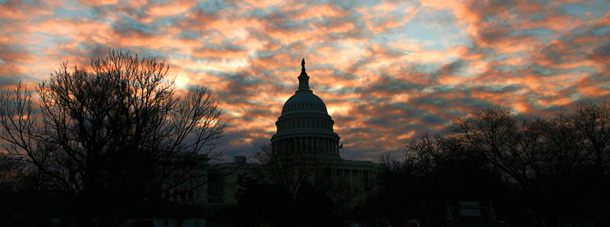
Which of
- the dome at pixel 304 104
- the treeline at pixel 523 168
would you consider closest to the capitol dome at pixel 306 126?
the dome at pixel 304 104

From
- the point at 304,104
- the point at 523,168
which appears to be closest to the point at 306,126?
the point at 304,104

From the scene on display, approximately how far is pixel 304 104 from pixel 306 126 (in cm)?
795

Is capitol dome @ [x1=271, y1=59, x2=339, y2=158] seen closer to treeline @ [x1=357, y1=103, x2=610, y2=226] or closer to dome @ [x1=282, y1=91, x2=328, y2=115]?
dome @ [x1=282, y1=91, x2=328, y2=115]

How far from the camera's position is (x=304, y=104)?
139625mm

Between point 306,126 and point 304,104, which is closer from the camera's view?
point 306,126

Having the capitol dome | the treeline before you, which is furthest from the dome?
the treeline

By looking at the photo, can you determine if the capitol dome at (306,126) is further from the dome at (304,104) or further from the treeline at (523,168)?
the treeline at (523,168)

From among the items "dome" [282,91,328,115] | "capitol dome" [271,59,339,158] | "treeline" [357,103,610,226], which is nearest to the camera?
"treeline" [357,103,610,226]

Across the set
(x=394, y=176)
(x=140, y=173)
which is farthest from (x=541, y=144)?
(x=140, y=173)

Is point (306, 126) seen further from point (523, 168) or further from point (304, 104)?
point (523, 168)

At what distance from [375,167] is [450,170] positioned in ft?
268

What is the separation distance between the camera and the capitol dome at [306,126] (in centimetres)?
13188

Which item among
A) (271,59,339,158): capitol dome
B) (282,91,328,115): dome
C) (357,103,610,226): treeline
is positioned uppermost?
(282,91,328,115): dome

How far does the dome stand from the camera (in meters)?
139
